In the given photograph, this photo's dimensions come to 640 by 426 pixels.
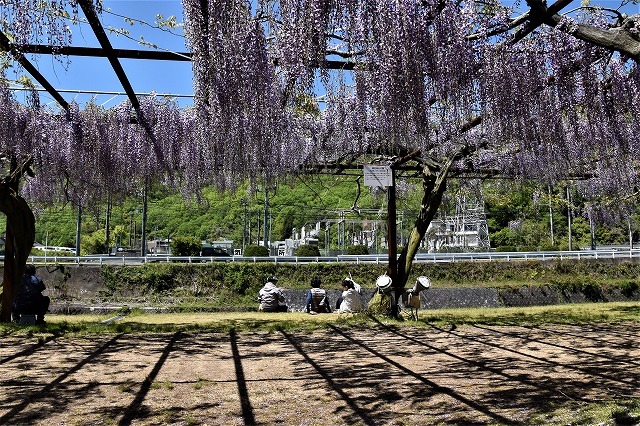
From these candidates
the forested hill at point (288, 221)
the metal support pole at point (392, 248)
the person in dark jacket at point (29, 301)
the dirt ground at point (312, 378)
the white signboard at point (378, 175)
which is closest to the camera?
the dirt ground at point (312, 378)

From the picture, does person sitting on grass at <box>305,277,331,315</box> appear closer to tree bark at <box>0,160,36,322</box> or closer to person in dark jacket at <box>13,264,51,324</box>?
person in dark jacket at <box>13,264,51,324</box>

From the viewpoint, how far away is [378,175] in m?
8.00

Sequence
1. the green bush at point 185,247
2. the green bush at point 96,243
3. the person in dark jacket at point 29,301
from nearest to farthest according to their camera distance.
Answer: the person in dark jacket at point 29,301
the green bush at point 185,247
the green bush at point 96,243

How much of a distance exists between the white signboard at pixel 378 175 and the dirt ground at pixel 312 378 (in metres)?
2.53

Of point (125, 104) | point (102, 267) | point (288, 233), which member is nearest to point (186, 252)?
point (102, 267)

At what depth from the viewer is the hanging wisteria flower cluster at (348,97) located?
15.1 ft

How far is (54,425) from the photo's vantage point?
289cm

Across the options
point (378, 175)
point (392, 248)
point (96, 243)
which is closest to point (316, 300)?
point (392, 248)

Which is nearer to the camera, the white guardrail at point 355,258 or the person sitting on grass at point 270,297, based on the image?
the person sitting on grass at point 270,297

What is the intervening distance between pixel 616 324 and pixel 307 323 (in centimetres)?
428

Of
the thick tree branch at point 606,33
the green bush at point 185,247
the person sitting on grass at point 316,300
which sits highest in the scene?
the thick tree branch at point 606,33

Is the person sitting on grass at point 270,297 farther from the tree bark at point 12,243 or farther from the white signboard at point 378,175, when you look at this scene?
the tree bark at point 12,243

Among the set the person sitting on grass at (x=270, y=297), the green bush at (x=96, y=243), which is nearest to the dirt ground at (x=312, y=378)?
the person sitting on grass at (x=270, y=297)

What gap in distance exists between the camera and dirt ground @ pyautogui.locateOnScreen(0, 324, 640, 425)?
10.1ft
